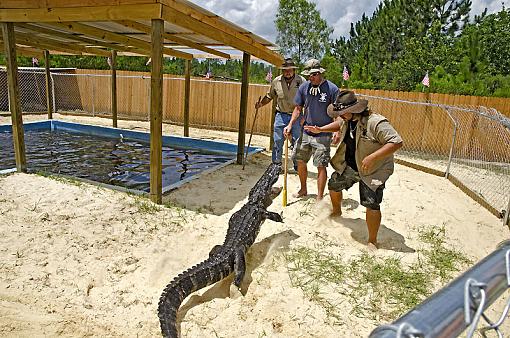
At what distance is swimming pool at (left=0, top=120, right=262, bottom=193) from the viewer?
6866mm

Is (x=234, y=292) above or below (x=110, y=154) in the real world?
above

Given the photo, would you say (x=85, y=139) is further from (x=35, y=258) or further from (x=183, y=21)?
(x=35, y=258)

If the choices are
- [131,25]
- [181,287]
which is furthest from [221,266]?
[131,25]

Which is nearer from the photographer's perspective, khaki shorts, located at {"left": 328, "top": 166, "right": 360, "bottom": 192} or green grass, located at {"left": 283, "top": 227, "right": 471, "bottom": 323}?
green grass, located at {"left": 283, "top": 227, "right": 471, "bottom": 323}

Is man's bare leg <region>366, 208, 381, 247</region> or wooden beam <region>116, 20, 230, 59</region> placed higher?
wooden beam <region>116, 20, 230, 59</region>

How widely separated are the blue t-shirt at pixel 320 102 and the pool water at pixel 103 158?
2.94 m

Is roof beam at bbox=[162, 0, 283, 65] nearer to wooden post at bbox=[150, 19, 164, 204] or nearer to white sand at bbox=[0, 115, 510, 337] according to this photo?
wooden post at bbox=[150, 19, 164, 204]

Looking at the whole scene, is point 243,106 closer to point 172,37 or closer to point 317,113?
point 172,37

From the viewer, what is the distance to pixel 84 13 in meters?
5.01

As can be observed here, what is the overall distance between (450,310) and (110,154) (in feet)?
29.9

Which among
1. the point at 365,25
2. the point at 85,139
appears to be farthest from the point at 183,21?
the point at 365,25

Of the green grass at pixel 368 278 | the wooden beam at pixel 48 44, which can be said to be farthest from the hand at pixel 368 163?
the wooden beam at pixel 48 44

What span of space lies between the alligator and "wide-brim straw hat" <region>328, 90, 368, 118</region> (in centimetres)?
156

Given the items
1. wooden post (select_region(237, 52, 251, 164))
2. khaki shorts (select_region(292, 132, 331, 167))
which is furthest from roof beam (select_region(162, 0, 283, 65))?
khaki shorts (select_region(292, 132, 331, 167))
